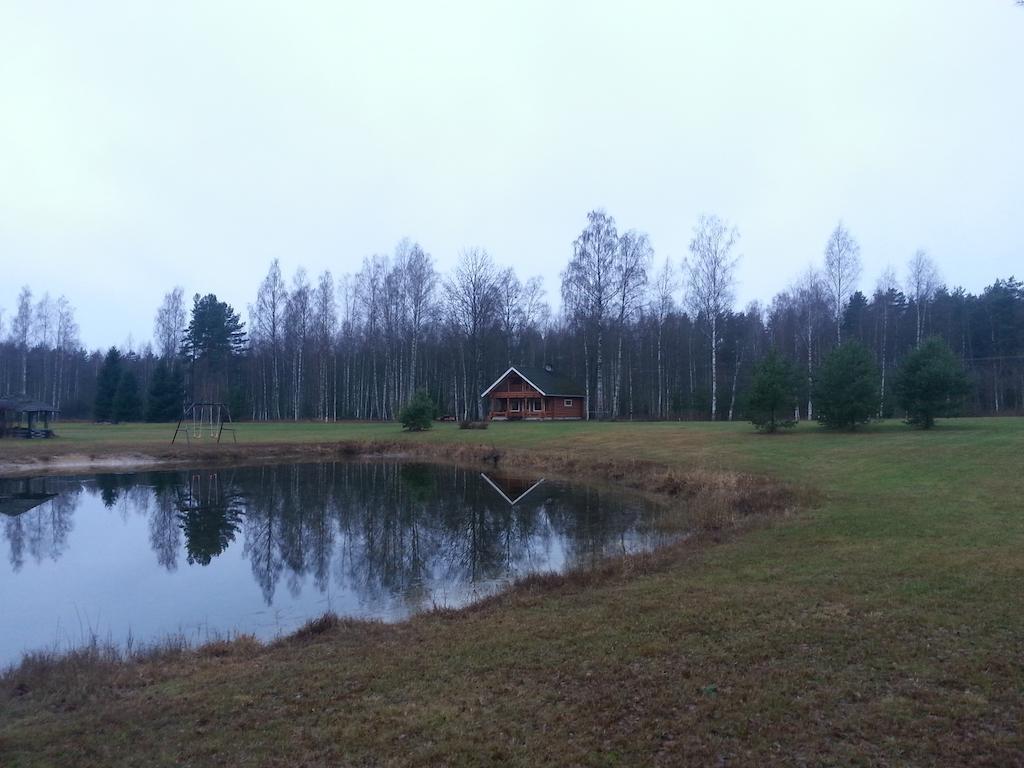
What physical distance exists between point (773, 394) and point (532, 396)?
24.0m

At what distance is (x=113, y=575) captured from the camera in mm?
13414

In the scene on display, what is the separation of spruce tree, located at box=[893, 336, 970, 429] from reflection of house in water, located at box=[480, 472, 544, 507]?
638 inches

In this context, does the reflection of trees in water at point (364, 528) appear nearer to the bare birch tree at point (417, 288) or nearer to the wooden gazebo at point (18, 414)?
the wooden gazebo at point (18, 414)

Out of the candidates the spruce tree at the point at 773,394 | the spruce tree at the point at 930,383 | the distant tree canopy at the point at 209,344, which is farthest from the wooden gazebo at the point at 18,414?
the spruce tree at the point at 930,383

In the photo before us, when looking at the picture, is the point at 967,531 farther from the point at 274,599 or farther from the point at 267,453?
the point at 267,453

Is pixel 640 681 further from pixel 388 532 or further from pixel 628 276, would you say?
pixel 628 276

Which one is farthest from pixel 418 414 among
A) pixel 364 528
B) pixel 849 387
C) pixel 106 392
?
pixel 106 392

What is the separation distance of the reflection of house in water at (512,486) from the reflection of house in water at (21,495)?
15.2 meters

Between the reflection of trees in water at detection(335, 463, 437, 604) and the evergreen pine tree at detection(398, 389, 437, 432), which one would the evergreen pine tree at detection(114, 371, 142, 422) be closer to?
the evergreen pine tree at detection(398, 389, 437, 432)

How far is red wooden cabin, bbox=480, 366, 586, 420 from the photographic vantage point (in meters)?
51.1

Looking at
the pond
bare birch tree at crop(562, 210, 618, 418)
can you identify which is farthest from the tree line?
the pond

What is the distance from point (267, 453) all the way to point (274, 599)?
26804 millimetres

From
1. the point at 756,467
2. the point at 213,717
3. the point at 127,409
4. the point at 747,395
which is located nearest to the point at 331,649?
the point at 213,717

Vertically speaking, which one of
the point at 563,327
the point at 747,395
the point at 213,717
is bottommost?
the point at 213,717
